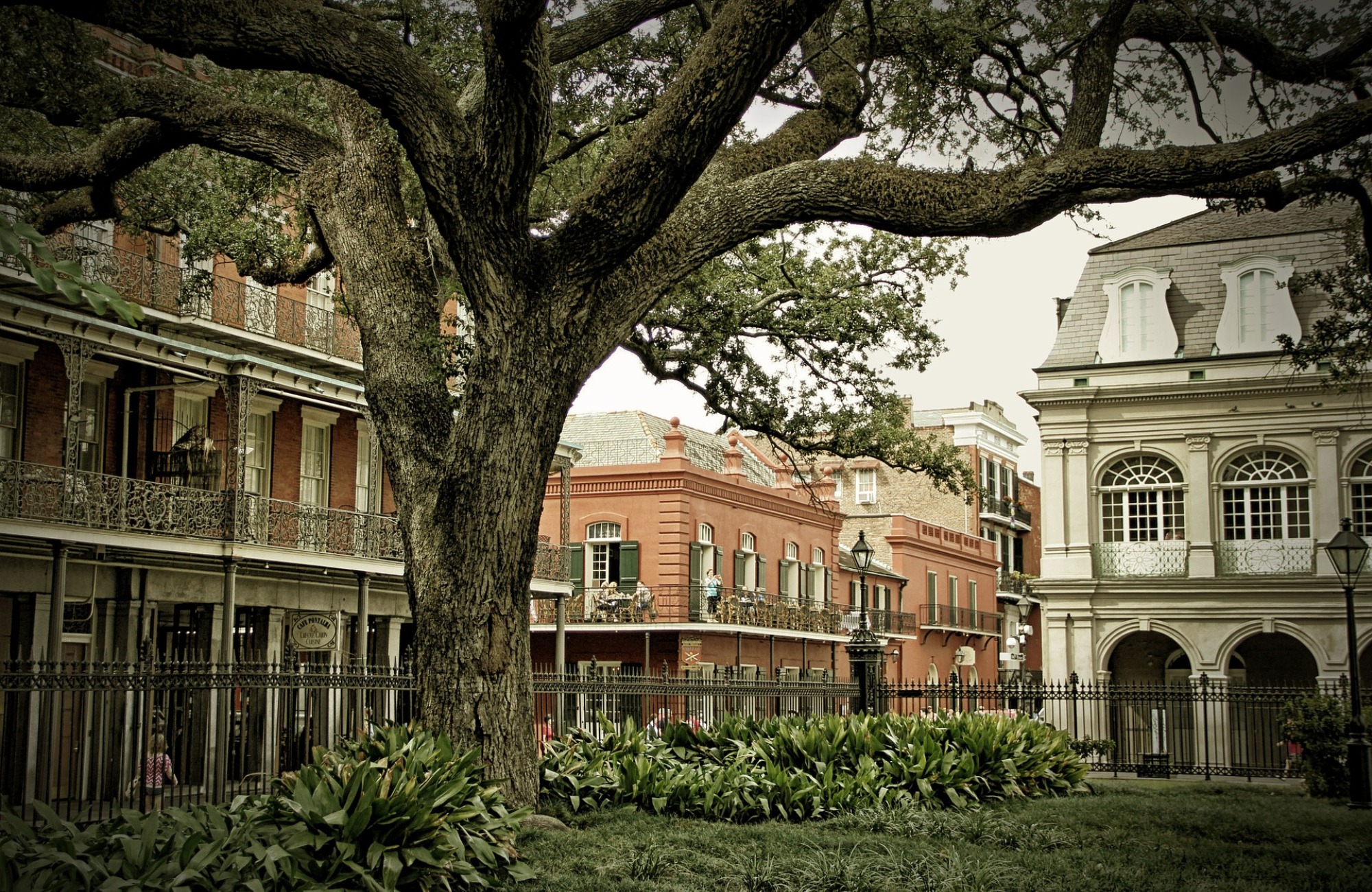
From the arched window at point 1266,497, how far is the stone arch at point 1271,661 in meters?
2.18

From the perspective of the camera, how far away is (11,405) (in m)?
19.2

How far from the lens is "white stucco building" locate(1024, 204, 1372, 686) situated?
96.9 ft

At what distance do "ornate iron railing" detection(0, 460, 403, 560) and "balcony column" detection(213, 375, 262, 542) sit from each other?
1.3 inches

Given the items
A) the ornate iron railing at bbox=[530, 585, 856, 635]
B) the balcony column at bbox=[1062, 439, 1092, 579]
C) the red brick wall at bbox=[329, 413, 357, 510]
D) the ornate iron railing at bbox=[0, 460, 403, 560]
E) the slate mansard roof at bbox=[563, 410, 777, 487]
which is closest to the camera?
the ornate iron railing at bbox=[0, 460, 403, 560]

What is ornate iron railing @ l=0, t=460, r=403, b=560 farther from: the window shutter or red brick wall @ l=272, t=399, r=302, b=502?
the window shutter

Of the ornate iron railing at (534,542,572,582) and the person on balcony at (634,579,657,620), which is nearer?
the ornate iron railing at (534,542,572,582)

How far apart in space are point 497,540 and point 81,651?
12691 millimetres

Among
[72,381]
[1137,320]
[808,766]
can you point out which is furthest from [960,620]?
[808,766]

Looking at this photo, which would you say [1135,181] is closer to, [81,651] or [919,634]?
[81,651]

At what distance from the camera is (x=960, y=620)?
173 feet

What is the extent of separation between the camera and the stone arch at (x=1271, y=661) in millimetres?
30625

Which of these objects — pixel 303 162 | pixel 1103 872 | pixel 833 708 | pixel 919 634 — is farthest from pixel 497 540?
pixel 919 634

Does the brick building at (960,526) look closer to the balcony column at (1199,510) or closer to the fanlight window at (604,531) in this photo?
the fanlight window at (604,531)

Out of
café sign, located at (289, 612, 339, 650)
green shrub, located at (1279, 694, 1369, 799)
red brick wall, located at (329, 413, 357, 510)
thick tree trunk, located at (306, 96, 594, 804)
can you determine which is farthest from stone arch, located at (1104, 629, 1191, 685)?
thick tree trunk, located at (306, 96, 594, 804)
